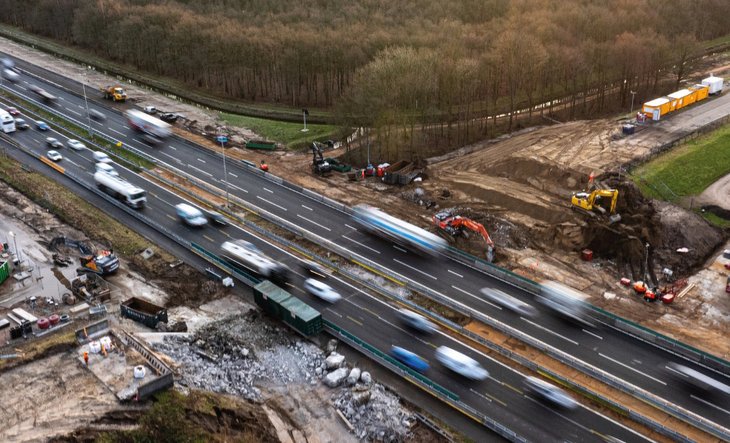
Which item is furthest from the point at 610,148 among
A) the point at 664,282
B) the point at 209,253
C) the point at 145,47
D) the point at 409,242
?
the point at 145,47

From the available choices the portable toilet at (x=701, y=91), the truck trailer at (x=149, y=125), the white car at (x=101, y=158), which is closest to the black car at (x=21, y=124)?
the truck trailer at (x=149, y=125)

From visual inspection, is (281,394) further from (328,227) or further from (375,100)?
(375,100)

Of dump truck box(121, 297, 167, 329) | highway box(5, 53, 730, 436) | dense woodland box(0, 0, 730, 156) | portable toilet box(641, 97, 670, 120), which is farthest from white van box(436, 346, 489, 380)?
portable toilet box(641, 97, 670, 120)

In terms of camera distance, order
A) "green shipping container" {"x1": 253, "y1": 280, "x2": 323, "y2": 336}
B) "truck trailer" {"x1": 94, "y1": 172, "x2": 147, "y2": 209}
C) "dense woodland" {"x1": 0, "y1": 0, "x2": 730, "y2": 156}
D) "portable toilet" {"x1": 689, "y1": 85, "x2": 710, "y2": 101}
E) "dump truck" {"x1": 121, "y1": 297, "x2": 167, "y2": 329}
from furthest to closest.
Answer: "portable toilet" {"x1": 689, "y1": 85, "x2": 710, "y2": 101}, "dense woodland" {"x1": 0, "y1": 0, "x2": 730, "y2": 156}, "truck trailer" {"x1": 94, "y1": 172, "x2": 147, "y2": 209}, "dump truck" {"x1": 121, "y1": 297, "x2": 167, "y2": 329}, "green shipping container" {"x1": 253, "y1": 280, "x2": 323, "y2": 336}

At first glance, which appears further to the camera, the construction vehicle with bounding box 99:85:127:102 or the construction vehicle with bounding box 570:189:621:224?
the construction vehicle with bounding box 99:85:127:102

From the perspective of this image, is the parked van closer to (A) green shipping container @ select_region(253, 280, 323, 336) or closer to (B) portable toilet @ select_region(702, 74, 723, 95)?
(A) green shipping container @ select_region(253, 280, 323, 336)
